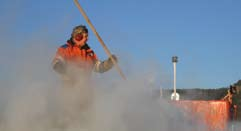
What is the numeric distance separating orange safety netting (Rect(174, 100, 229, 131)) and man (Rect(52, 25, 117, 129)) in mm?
2607

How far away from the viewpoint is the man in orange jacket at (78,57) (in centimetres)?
679

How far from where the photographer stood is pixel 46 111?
265 inches

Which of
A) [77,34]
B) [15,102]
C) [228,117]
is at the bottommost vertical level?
[228,117]

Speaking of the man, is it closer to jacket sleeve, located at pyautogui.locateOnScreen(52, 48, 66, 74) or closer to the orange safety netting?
jacket sleeve, located at pyautogui.locateOnScreen(52, 48, 66, 74)

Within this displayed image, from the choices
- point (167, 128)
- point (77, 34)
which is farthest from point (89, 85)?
point (167, 128)

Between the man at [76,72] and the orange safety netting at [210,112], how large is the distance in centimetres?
261

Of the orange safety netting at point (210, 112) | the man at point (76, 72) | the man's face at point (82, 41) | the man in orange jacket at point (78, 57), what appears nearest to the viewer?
the man at point (76, 72)

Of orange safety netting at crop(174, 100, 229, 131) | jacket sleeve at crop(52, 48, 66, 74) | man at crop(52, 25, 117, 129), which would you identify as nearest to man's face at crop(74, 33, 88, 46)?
man at crop(52, 25, 117, 129)

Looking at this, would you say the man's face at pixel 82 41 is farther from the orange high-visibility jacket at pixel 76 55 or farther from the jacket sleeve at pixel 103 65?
the jacket sleeve at pixel 103 65

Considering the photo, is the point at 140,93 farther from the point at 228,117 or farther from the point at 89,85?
the point at 228,117

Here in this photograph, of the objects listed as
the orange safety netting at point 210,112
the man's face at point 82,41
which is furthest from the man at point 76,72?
the orange safety netting at point 210,112

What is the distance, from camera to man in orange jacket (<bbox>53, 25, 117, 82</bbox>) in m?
6.79

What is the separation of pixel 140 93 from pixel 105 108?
2.79 ft

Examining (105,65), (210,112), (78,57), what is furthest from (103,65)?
(210,112)
